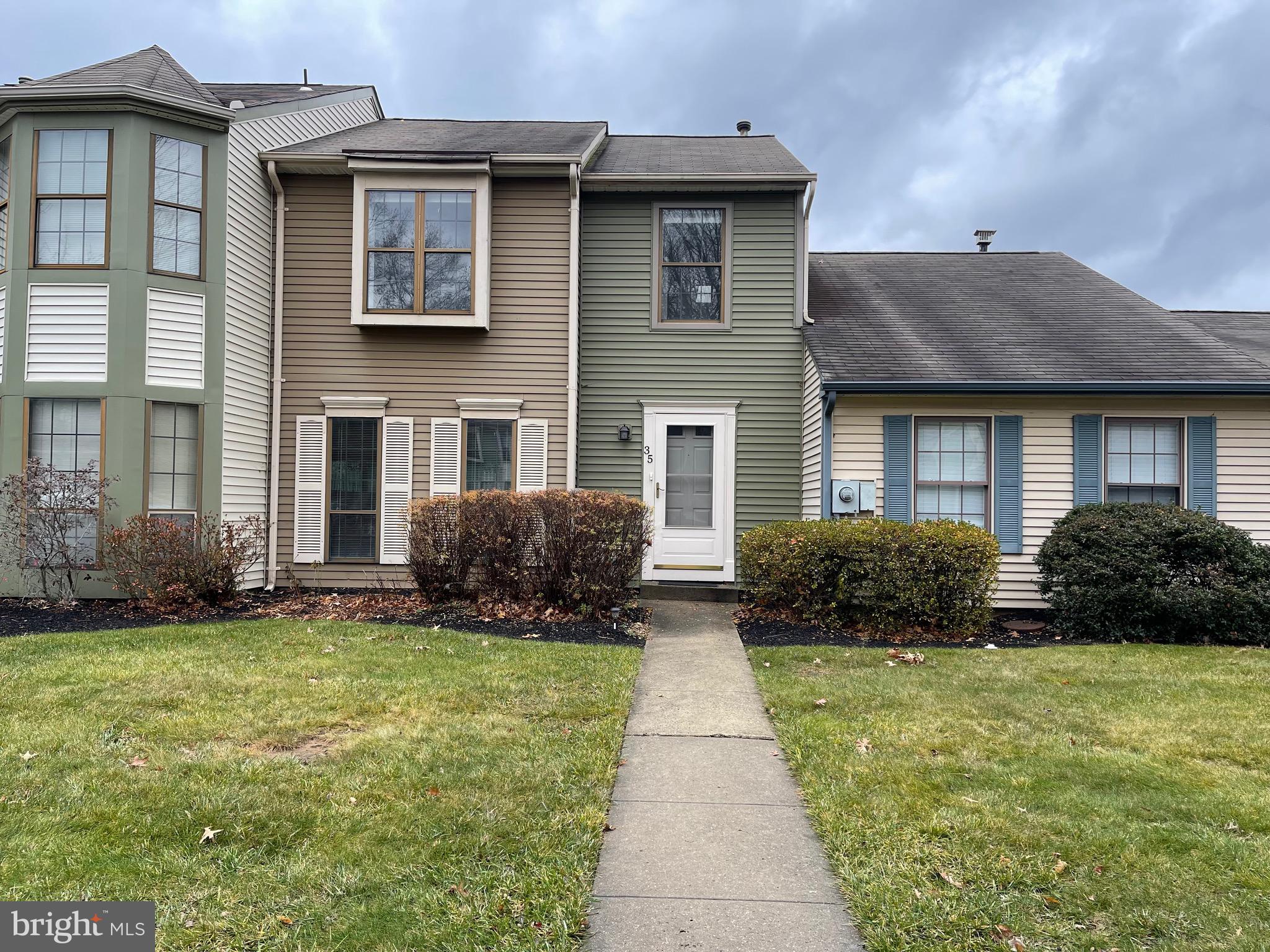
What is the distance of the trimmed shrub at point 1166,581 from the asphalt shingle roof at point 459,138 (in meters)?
7.87

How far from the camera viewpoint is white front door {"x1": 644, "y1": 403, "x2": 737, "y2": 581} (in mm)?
10086

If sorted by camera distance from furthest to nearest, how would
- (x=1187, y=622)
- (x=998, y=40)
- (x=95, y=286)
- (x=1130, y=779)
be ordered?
(x=998, y=40), (x=95, y=286), (x=1187, y=622), (x=1130, y=779)

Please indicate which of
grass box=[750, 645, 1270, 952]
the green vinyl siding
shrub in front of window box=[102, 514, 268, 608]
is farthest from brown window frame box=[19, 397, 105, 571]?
grass box=[750, 645, 1270, 952]

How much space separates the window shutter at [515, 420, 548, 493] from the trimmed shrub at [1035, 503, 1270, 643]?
626 cm

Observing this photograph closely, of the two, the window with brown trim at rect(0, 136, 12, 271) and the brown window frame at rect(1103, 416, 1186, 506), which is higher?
the window with brown trim at rect(0, 136, 12, 271)

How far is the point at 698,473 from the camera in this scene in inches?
403

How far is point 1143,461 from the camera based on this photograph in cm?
908

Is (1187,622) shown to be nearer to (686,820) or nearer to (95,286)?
(686,820)

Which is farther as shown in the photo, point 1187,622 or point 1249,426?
point 1249,426

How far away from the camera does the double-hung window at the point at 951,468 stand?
30.1ft

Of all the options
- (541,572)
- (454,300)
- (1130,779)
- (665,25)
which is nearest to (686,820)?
(1130,779)

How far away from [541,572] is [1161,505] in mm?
6716

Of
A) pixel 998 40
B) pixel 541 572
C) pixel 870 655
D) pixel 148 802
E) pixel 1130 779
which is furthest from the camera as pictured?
pixel 998 40

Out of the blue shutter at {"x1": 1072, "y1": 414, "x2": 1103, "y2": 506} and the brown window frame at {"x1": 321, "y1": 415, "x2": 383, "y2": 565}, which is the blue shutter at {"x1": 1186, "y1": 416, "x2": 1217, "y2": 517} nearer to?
the blue shutter at {"x1": 1072, "y1": 414, "x2": 1103, "y2": 506}
